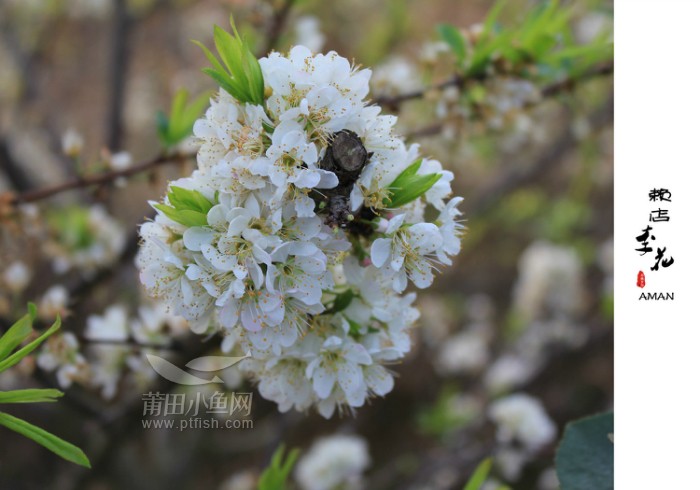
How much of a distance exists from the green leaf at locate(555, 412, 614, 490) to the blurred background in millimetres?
588

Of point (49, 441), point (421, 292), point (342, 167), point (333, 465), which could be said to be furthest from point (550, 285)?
point (49, 441)

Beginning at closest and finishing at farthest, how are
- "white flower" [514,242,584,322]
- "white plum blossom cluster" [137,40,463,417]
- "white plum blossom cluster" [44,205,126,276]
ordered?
"white plum blossom cluster" [137,40,463,417] < "white plum blossom cluster" [44,205,126,276] < "white flower" [514,242,584,322]

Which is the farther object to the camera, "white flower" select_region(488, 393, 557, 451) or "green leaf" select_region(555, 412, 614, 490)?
"white flower" select_region(488, 393, 557, 451)

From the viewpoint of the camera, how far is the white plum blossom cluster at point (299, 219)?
0.67 metres

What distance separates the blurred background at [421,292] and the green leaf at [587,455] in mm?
588

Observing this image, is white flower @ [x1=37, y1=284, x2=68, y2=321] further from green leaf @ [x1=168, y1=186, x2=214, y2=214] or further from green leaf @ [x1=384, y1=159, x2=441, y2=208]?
green leaf @ [x1=384, y1=159, x2=441, y2=208]

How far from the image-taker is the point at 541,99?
4.40 ft

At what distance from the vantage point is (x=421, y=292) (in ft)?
8.02

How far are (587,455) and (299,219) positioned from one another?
1.93 feet

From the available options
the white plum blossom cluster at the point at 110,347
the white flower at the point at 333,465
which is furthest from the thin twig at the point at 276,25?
the white flower at the point at 333,465

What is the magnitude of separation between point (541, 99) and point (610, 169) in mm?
1789

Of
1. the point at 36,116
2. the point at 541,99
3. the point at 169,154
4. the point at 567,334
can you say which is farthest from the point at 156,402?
the point at 567,334

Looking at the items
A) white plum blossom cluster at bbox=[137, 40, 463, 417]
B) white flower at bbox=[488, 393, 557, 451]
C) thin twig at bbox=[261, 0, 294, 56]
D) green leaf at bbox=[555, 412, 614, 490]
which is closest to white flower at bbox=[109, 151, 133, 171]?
thin twig at bbox=[261, 0, 294, 56]

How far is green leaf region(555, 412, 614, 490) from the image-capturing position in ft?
2.99
